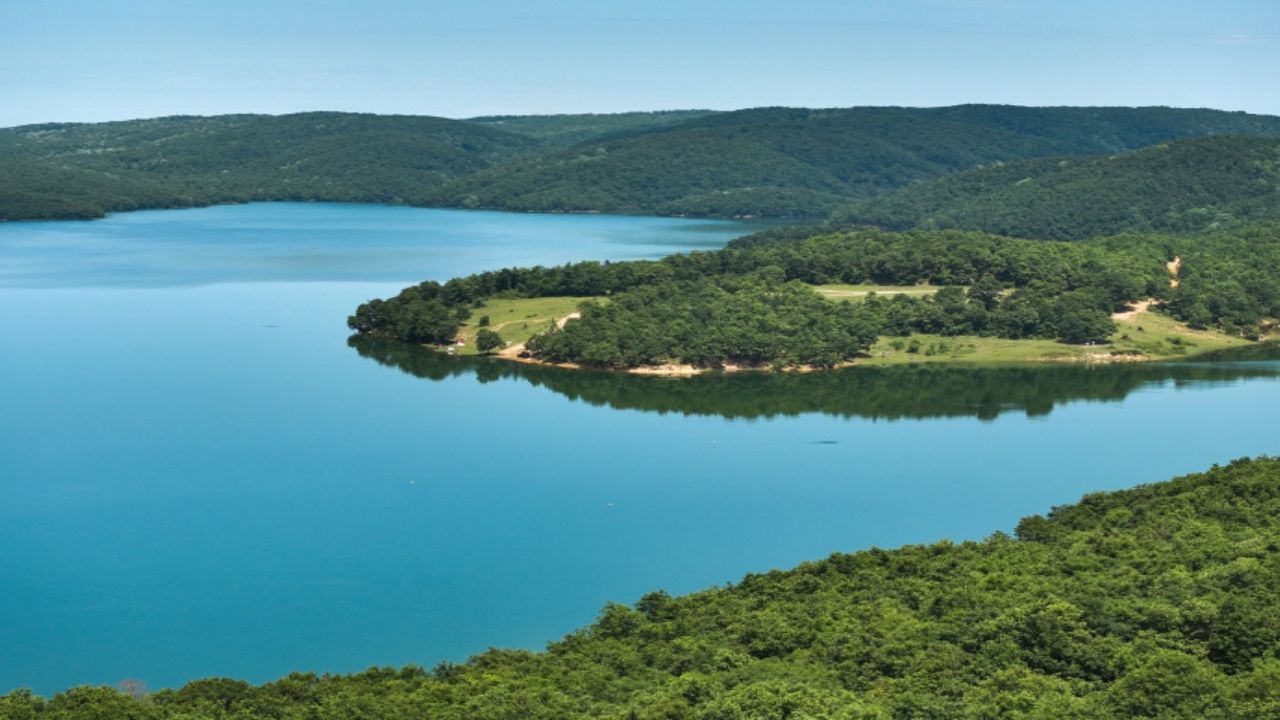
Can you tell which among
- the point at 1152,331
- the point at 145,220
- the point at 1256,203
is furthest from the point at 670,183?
the point at 1152,331

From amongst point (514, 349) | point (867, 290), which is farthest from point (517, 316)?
point (867, 290)

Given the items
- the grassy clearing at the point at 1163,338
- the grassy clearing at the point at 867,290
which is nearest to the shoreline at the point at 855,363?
the grassy clearing at the point at 1163,338

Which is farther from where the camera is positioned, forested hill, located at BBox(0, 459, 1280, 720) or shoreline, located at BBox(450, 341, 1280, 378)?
shoreline, located at BBox(450, 341, 1280, 378)

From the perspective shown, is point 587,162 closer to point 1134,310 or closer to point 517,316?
point 517,316

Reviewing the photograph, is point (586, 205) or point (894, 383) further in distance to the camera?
point (586, 205)

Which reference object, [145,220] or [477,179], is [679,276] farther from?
[477,179]

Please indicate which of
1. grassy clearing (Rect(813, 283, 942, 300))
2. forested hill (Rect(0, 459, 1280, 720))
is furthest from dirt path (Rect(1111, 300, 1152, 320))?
forested hill (Rect(0, 459, 1280, 720))

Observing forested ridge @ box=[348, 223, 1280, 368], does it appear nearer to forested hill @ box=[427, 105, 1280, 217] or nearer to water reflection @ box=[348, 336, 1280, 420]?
water reflection @ box=[348, 336, 1280, 420]
